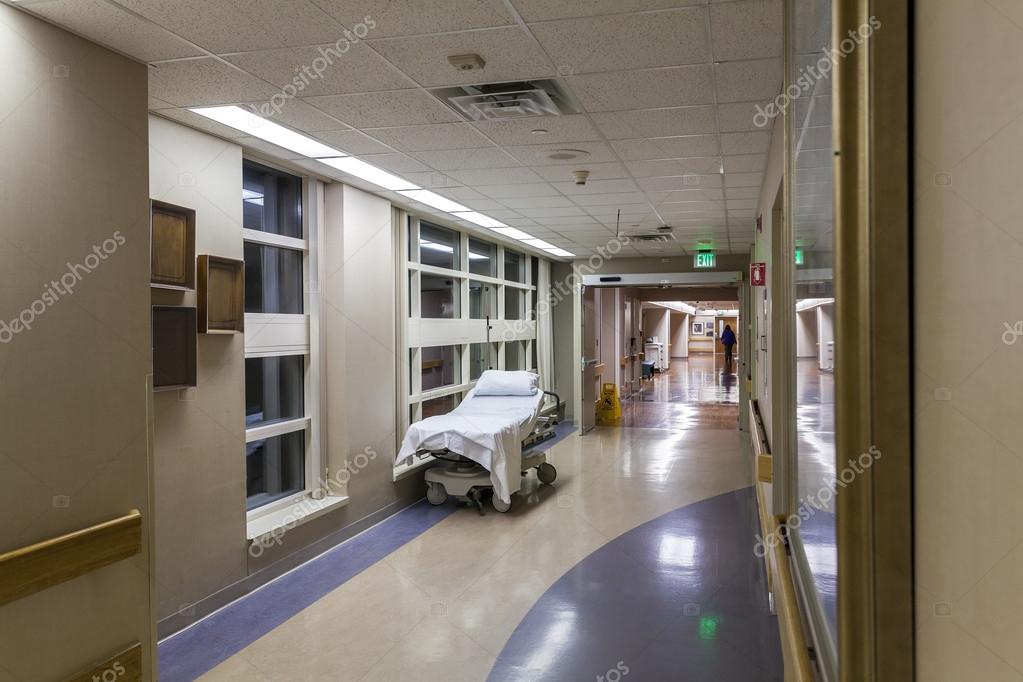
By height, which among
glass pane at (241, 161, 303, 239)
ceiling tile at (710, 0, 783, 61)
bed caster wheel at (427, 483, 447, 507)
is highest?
ceiling tile at (710, 0, 783, 61)

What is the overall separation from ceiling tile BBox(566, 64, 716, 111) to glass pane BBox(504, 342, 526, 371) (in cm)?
727

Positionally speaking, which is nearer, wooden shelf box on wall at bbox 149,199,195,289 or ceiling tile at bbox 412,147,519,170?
wooden shelf box on wall at bbox 149,199,195,289

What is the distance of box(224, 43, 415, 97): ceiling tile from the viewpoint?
3113mm

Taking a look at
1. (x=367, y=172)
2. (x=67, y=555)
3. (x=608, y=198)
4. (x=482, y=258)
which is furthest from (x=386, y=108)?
(x=482, y=258)

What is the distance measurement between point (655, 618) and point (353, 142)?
3449 millimetres

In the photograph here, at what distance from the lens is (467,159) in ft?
16.5

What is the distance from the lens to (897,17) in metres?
0.84

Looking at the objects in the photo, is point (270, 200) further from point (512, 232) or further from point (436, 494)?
point (512, 232)

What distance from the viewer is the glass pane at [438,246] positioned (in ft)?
26.0

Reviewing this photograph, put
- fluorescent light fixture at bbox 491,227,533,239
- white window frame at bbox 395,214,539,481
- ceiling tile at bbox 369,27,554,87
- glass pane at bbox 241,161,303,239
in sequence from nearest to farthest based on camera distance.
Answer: ceiling tile at bbox 369,27,554,87, glass pane at bbox 241,161,303,239, white window frame at bbox 395,214,539,481, fluorescent light fixture at bbox 491,227,533,239

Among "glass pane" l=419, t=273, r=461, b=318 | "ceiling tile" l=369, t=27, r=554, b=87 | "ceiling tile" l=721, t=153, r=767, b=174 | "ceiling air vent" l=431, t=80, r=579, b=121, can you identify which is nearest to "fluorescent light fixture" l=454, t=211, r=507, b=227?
"glass pane" l=419, t=273, r=461, b=318

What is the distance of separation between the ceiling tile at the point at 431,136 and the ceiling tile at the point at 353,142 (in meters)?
0.08

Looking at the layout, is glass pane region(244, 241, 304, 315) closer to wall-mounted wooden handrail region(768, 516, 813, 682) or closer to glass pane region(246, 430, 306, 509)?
glass pane region(246, 430, 306, 509)

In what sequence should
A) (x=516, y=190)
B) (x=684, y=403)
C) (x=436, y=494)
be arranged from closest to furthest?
(x=516, y=190) → (x=436, y=494) → (x=684, y=403)
